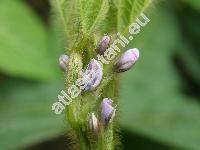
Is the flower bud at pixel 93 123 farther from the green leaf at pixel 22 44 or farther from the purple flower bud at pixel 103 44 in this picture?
the green leaf at pixel 22 44

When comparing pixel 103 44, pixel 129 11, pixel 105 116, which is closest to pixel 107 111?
pixel 105 116

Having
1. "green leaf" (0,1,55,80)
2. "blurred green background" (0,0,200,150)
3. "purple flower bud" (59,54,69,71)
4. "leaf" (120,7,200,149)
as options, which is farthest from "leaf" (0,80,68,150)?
"purple flower bud" (59,54,69,71)

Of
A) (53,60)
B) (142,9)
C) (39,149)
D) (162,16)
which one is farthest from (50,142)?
(142,9)

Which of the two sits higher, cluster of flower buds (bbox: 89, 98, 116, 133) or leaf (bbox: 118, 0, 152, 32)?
leaf (bbox: 118, 0, 152, 32)

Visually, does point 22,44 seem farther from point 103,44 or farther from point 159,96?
point 103,44

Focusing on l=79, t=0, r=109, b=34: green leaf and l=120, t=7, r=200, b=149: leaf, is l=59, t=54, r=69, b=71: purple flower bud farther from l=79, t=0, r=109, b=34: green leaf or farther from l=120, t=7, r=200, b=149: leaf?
l=120, t=7, r=200, b=149: leaf

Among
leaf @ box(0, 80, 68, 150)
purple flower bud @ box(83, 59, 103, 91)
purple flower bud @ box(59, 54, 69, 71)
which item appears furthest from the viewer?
leaf @ box(0, 80, 68, 150)

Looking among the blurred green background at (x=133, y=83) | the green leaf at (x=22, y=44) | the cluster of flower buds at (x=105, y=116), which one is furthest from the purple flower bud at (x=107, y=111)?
the green leaf at (x=22, y=44)
